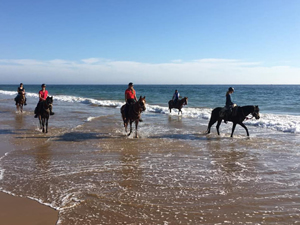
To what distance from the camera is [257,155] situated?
7.86 metres

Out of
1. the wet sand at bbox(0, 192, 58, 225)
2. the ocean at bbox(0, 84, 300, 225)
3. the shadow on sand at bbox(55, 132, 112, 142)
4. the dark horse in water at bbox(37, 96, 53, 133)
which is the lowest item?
the wet sand at bbox(0, 192, 58, 225)

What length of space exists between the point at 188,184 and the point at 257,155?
3.52 metres

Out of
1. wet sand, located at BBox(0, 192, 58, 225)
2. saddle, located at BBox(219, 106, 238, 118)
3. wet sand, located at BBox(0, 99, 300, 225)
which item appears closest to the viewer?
wet sand, located at BBox(0, 192, 58, 225)

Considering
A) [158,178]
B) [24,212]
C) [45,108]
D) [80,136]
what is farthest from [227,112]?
[24,212]

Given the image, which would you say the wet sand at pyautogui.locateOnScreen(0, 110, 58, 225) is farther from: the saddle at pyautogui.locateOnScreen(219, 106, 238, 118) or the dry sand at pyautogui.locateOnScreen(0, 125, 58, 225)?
the saddle at pyautogui.locateOnScreen(219, 106, 238, 118)

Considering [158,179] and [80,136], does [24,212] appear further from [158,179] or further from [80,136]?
[80,136]

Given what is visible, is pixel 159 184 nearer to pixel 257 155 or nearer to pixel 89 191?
pixel 89 191

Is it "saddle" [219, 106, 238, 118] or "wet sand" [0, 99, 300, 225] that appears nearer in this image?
"wet sand" [0, 99, 300, 225]

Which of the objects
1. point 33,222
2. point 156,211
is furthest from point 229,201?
point 33,222

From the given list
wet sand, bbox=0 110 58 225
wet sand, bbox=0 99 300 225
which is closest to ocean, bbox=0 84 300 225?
wet sand, bbox=0 99 300 225

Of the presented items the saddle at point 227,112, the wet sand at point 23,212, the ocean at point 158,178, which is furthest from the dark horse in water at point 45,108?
the saddle at point 227,112

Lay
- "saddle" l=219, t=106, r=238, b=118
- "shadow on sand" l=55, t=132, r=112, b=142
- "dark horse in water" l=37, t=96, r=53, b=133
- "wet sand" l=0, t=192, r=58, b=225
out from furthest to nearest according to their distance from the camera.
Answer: "dark horse in water" l=37, t=96, r=53, b=133 → "saddle" l=219, t=106, r=238, b=118 → "shadow on sand" l=55, t=132, r=112, b=142 → "wet sand" l=0, t=192, r=58, b=225

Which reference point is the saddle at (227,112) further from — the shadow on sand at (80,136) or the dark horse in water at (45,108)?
the dark horse in water at (45,108)

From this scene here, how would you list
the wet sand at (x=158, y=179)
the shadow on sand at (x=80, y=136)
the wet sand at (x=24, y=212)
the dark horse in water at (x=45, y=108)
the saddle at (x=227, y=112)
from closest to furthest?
the wet sand at (x=24, y=212) → the wet sand at (x=158, y=179) → the shadow on sand at (x=80, y=136) → the saddle at (x=227, y=112) → the dark horse in water at (x=45, y=108)
